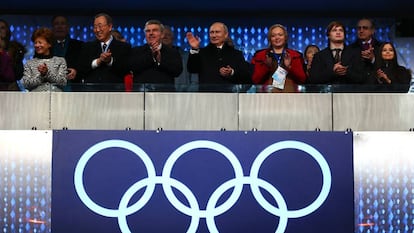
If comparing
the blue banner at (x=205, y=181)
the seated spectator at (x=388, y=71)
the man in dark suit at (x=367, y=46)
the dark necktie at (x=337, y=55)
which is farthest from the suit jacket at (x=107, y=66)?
the seated spectator at (x=388, y=71)

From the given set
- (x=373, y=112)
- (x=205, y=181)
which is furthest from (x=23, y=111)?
(x=373, y=112)

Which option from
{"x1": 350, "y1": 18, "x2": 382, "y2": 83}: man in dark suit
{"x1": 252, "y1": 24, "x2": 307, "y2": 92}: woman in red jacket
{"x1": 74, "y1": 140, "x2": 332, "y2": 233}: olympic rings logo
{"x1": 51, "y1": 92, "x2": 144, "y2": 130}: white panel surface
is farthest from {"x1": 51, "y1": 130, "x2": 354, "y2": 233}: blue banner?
{"x1": 350, "y1": 18, "x2": 382, "y2": 83}: man in dark suit

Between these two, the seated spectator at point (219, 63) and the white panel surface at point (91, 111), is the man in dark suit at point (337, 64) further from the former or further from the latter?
the white panel surface at point (91, 111)

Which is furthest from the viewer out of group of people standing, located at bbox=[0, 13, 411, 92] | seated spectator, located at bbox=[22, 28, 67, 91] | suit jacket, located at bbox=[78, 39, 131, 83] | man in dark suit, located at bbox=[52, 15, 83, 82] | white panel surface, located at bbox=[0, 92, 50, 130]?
man in dark suit, located at bbox=[52, 15, 83, 82]

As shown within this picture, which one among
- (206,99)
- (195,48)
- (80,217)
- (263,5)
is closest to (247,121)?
(206,99)

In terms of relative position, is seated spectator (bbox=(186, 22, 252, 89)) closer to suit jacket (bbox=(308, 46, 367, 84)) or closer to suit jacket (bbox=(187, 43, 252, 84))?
suit jacket (bbox=(187, 43, 252, 84))

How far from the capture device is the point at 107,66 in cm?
1091

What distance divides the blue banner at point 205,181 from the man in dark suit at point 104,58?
99 centimetres

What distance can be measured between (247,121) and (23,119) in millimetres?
2355

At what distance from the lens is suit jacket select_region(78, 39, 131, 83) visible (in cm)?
1084

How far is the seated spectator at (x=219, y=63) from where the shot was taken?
35.6 feet

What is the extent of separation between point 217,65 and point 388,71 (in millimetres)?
1937

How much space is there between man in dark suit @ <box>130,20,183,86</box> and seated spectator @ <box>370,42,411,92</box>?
223cm

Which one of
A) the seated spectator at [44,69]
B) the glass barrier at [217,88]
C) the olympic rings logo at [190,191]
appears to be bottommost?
the olympic rings logo at [190,191]
